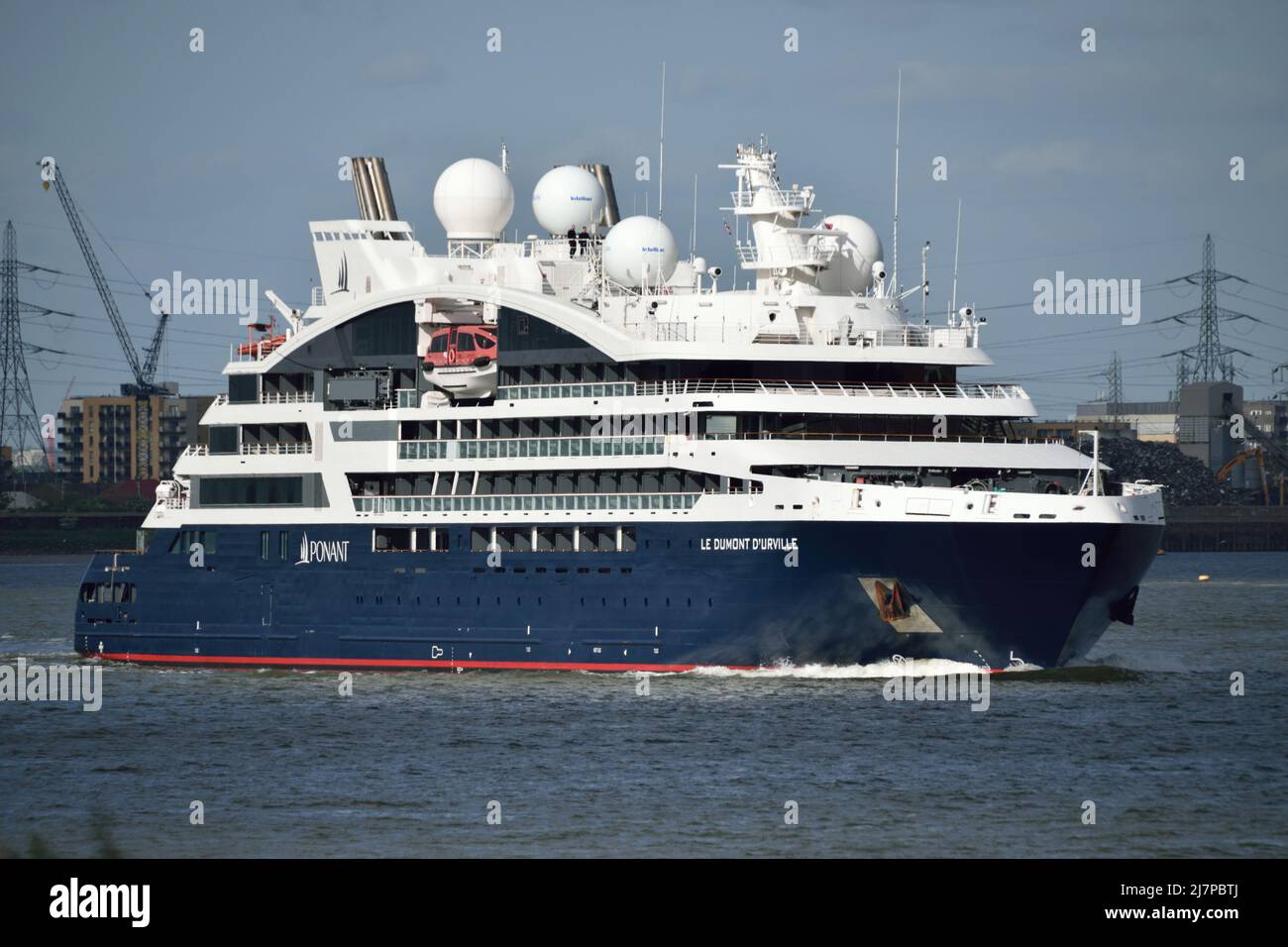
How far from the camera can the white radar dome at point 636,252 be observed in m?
54.6

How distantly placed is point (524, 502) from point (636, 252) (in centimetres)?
748

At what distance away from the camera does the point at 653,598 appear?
49.4 meters

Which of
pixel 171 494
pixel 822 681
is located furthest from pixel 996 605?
pixel 171 494

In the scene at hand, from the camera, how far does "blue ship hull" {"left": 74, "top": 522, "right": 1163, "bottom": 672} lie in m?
46.1

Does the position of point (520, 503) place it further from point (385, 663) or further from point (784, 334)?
point (784, 334)

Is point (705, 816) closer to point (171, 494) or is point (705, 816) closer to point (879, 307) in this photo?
point (879, 307)

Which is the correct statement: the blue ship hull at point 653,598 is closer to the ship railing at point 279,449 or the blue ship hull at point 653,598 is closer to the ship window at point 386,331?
the ship railing at point 279,449

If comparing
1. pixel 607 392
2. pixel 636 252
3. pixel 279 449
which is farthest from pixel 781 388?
pixel 279 449

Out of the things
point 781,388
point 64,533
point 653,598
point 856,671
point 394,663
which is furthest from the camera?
point 64,533

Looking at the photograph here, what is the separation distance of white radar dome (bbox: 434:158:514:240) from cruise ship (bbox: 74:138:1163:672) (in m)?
0.07

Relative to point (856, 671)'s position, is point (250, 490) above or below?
above

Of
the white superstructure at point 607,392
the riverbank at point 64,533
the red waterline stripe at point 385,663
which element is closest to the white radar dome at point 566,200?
the white superstructure at point 607,392

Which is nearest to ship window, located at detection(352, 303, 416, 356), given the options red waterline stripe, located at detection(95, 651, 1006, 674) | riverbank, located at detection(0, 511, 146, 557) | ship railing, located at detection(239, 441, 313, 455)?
ship railing, located at detection(239, 441, 313, 455)

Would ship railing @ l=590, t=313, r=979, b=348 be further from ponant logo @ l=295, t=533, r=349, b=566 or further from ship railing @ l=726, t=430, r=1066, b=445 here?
ponant logo @ l=295, t=533, r=349, b=566
